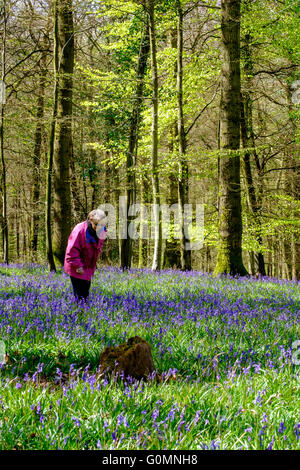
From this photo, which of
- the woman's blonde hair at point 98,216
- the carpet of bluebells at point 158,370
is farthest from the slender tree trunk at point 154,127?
the woman's blonde hair at point 98,216

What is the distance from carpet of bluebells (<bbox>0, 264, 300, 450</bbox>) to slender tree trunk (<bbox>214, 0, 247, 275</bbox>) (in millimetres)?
2735

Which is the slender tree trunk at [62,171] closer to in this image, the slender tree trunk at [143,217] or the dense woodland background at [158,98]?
the dense woodland background at [158,98]

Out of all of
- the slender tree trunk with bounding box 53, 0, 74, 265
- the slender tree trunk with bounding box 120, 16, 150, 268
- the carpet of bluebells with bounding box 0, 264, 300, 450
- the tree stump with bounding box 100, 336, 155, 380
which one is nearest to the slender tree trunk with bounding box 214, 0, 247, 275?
the carpet of bluebells with bounding box 0, 264, 300, 450

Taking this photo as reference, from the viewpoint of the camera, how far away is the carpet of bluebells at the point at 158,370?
7.61 ft

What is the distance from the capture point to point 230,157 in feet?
34.3

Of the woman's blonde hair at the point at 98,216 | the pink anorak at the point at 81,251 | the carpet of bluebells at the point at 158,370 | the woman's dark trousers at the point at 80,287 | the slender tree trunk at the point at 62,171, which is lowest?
the carpet of bluebells at the point at 158,370

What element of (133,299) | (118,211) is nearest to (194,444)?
(133,299)

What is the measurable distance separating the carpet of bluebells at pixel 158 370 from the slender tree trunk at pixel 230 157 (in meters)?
2.74

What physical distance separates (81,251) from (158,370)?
2765 millimetres

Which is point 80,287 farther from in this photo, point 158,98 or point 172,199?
point 172,199

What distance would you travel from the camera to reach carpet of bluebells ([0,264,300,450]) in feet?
7.61

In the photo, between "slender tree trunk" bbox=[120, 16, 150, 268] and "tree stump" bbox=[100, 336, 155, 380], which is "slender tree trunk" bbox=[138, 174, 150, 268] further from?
"tree stump" bbox=[100, 336, 155, 380]
